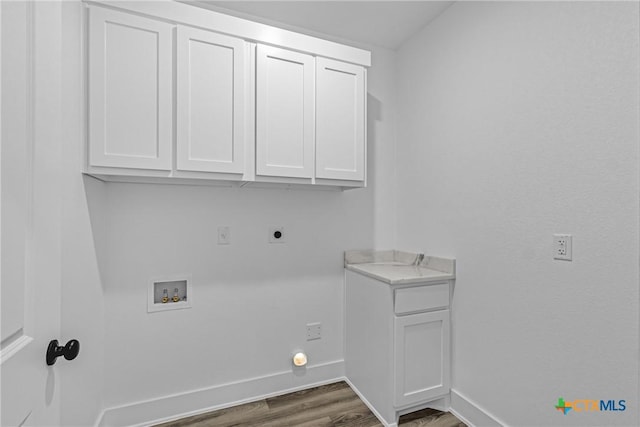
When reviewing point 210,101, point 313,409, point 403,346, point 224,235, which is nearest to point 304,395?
point 313,409

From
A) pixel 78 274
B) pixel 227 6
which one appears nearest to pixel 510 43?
pixel 227 6

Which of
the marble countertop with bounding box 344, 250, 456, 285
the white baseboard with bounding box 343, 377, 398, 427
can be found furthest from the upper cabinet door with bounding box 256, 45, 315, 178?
the white baseboard with bounding box 343, 377, 398, 427

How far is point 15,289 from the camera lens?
55 cm

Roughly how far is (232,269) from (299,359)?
808mm

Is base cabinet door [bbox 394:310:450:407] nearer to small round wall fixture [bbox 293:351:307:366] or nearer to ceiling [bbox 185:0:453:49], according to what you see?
Answer: small round wall fixture [bbox 293:351:307:366]

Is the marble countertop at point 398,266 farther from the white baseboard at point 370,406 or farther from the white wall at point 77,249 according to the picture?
the white wall at point 77,249

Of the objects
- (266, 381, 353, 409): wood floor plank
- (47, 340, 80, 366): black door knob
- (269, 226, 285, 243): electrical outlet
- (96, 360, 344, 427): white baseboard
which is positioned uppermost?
(269, 226, 285, 243): electrical outlet

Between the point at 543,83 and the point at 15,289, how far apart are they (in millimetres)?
2027

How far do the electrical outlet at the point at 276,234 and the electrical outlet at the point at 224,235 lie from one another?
29cm

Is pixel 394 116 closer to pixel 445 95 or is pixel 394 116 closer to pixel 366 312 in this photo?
pixel 445 95

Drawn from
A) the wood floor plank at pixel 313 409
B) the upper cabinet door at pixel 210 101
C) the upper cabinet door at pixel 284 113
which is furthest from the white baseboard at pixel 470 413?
the upper cabinet door at pixel 210 101

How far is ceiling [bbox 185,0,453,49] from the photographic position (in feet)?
6.36

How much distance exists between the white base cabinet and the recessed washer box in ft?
3.84

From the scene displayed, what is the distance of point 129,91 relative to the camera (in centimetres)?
144
